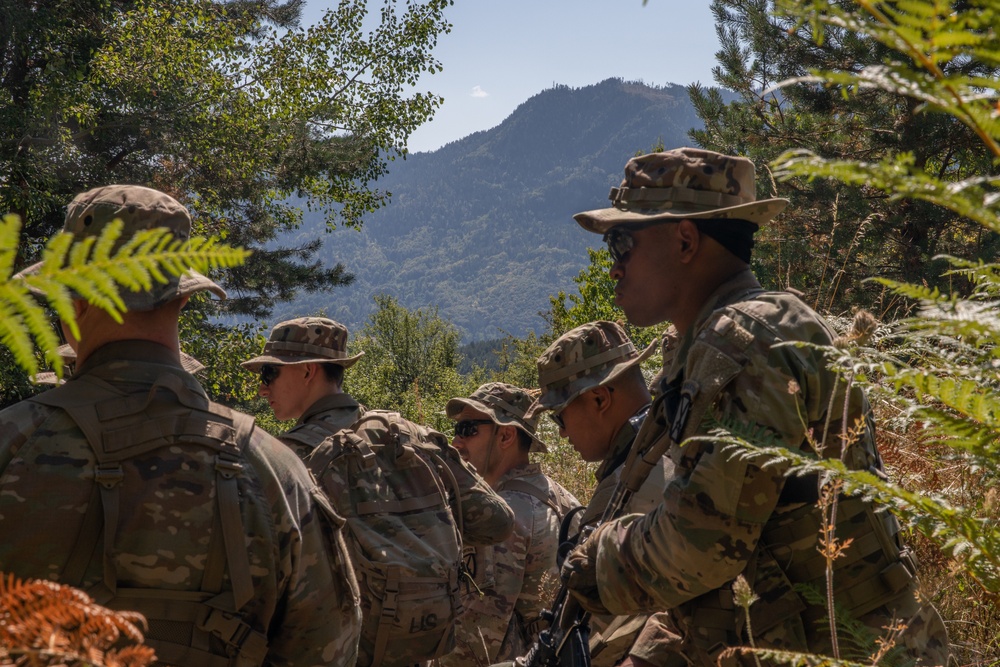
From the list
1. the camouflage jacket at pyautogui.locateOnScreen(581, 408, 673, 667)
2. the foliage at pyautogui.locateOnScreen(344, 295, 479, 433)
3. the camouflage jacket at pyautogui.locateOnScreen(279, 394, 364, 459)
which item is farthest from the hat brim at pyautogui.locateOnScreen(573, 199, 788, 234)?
the foliage at pyautogui.locateOnScreen(344, 295, 479, 433)

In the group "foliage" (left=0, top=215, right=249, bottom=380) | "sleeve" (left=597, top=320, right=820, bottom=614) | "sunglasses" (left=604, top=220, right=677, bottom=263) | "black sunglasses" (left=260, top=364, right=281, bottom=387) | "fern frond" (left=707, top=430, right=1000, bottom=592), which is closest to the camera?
"foliage" (left=0, top=215, right=249, bottom=380)

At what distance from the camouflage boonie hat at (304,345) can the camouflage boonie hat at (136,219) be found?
227 centimetres

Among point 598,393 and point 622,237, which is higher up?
point 622,237

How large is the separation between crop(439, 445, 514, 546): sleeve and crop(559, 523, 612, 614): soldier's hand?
1374mm

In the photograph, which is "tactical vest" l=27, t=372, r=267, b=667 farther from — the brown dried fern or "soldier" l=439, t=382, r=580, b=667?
"soldier" l=439, t=382, r=580, b=667

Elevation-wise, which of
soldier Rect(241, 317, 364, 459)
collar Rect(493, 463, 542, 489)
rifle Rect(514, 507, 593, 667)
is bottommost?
collar Rect(493, 463, 542, 489)

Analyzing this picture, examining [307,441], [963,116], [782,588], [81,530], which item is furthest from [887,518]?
[307,441]

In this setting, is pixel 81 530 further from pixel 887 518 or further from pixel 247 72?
pixel 247 72

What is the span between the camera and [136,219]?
2.21 metres

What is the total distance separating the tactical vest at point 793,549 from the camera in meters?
2.15

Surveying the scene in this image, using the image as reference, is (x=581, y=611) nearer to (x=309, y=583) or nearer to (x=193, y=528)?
(x=309, y=583)

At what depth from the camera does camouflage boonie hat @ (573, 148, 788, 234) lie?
2.58 metres

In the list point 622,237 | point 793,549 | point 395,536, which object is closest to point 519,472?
point 395,536

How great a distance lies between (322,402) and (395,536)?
4.12 ft
